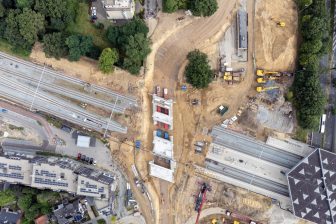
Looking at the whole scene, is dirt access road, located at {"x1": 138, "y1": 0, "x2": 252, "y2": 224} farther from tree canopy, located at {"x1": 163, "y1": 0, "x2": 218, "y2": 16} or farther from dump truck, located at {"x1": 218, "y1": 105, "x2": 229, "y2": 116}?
dump truck, located at {"x1": 218, "y1": 105, "x2": 229, "y2": 116}

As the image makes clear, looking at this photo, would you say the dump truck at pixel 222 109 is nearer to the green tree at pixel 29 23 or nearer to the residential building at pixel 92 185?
the residential building at pixel 92 185

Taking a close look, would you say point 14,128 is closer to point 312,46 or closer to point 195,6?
point 195,6

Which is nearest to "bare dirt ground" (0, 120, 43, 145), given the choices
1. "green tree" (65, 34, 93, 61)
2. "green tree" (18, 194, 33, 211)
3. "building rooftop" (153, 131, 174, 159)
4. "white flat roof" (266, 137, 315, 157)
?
"green tree" (18, 194, 33, 211)

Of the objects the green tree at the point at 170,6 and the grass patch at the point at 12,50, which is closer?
the green tree at the point at 170,6

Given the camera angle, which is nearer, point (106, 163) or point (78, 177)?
point (78, 177)

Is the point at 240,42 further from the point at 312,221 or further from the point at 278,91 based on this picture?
the point at 312,221

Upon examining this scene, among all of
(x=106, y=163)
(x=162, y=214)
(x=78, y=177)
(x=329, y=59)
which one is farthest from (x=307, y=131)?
(x=78, y=177)

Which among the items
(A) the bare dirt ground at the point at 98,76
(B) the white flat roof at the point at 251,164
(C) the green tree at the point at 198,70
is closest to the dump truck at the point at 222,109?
(C) the green tree at the point at 198,70
